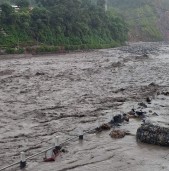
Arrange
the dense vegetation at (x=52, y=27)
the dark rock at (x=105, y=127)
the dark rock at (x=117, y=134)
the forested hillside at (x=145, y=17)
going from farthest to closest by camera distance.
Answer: the forested hillside at (x=145, y=17), the dense vegetation at (x=52, y=27), the dark rock at (x=105, y=127), the dark rock at (x=117, y=134)

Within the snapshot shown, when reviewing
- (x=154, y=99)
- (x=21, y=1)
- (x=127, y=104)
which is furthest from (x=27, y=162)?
(x=21, y=1)

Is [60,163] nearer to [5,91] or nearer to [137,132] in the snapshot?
[137,132]

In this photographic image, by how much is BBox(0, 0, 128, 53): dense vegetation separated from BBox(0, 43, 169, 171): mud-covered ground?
3210 centimetres

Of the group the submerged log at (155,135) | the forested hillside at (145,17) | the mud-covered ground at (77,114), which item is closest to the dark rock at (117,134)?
the mud-covered ground at (77,114)

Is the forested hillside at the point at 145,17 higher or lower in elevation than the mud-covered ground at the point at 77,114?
higher

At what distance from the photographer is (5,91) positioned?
98.5 feet

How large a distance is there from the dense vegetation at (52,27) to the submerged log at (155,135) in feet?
169

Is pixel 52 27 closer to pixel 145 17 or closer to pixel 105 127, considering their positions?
pixel 105 127

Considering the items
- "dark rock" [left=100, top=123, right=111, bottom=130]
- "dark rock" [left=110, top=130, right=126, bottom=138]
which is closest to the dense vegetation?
"dark rock" [left=100, top=123, right=111, bottom=130]

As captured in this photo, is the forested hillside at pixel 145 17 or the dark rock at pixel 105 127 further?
the forested hillside at pixel 145 17

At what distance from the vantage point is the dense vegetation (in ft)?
238

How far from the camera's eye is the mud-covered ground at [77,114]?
48.8 feet

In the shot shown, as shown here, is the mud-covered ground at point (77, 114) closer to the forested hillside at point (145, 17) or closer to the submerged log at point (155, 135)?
the submerged log at point (155, 135)

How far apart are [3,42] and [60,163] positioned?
190ft
